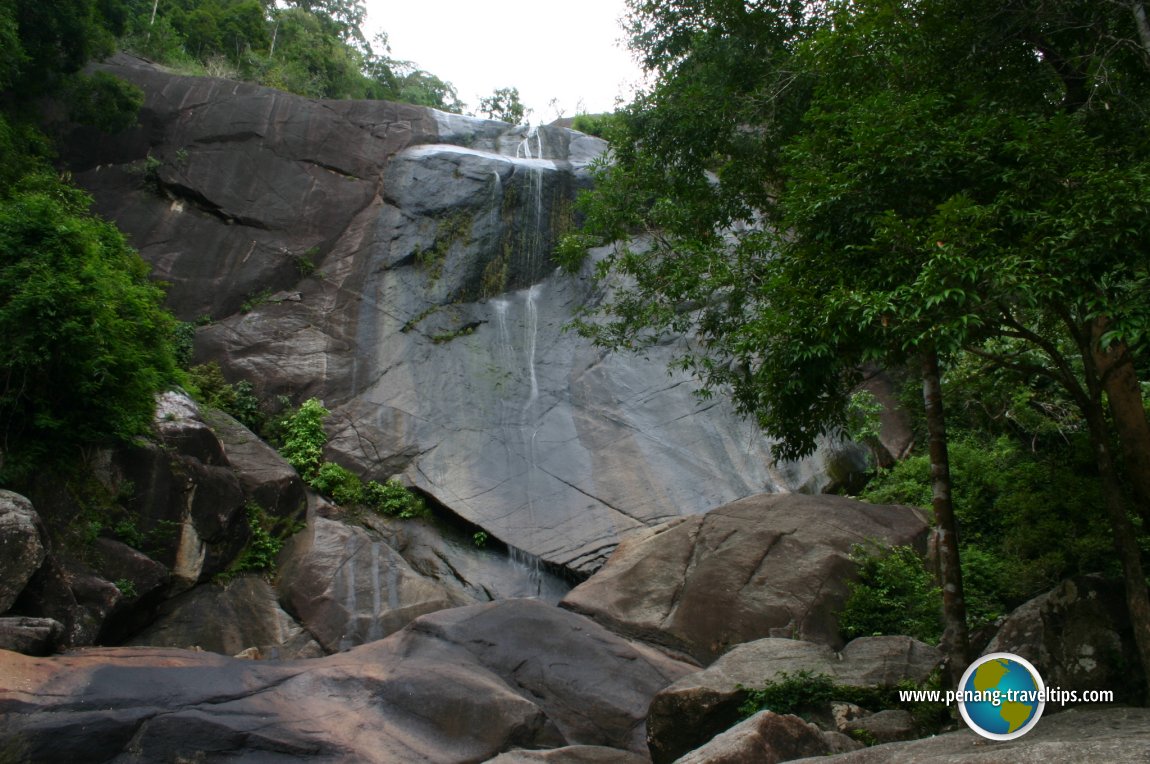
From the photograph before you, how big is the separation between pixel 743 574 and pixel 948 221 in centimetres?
790

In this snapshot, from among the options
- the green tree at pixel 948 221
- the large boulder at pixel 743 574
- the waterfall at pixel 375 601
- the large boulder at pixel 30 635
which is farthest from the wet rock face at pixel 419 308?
the large boulder at pixel 30 635

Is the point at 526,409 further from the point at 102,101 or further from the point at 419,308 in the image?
the point at 102,101

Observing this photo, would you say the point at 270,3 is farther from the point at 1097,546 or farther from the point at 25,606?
the point at 1097,546

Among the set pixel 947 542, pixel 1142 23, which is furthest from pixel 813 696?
pixel 1142 23

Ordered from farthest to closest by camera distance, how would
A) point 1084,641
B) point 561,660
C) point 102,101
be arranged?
point 102,101
point 561,660
point 1084,641

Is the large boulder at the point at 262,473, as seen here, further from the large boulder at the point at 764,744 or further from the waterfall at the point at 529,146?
the waterfall at the point at 529,146

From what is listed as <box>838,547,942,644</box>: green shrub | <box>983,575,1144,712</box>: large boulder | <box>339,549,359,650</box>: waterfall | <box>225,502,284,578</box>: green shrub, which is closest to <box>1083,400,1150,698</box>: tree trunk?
<box>983,575,1144,712</box>: large boulder

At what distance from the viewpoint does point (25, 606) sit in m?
9.57

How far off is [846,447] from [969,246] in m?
12.1

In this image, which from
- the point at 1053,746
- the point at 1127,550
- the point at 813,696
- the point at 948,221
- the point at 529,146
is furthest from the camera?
the point at 529,146

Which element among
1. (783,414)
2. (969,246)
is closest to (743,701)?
(783,414)

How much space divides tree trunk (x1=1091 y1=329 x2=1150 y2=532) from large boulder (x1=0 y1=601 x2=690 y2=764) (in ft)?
19.3

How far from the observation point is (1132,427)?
834 centimetres

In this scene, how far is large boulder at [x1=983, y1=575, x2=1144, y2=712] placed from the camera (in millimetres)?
7234
